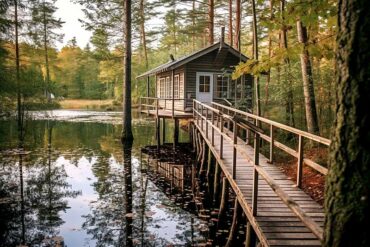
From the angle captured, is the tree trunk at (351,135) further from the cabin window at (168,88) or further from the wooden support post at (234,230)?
the cabin window at (168,88)

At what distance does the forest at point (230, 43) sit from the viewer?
544cm

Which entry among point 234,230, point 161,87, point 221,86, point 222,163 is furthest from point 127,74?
point 234,230

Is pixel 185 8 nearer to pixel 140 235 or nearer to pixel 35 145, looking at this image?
pixel 35 145

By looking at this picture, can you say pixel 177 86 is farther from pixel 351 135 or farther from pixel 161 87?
pixel 351 135

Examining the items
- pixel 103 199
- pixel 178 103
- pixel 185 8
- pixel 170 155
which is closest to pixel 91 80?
pixel 185 8

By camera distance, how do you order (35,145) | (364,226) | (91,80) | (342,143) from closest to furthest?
1. (364,226)
2. (342,143)
3. (35,145)
4. (91,80)

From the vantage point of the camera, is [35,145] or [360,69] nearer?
[360,69]

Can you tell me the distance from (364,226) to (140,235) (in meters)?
6.07

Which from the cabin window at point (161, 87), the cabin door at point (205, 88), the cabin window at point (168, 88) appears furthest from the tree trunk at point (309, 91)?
the cabin window at point (161, 87)

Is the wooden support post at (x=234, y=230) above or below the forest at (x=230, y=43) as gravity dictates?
below

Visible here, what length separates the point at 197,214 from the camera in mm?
8844

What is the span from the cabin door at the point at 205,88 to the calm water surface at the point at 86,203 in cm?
606

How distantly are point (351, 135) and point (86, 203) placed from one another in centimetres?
886

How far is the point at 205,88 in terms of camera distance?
21516mm
